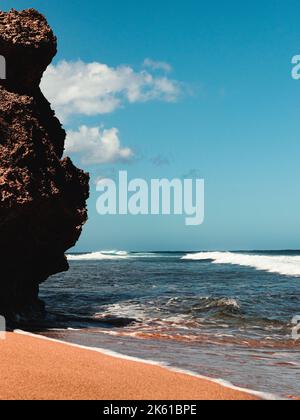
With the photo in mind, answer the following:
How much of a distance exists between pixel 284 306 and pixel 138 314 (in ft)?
18.7

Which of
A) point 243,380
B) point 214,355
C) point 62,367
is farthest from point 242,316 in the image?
point 62,367

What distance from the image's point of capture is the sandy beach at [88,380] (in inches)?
198

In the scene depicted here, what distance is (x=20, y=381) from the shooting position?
5238 mm

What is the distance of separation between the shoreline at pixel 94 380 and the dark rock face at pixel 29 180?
522 centimetres

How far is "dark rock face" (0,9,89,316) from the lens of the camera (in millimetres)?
11633
